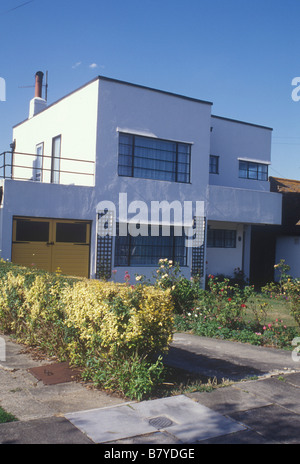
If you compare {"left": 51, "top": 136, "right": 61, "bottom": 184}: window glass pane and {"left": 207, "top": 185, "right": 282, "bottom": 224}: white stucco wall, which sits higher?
{"left": 51, "top": 136, "right": 61, "bottom": 184}: window glass pane

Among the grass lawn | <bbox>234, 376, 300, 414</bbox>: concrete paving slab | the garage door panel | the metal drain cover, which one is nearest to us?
the metal drain cover

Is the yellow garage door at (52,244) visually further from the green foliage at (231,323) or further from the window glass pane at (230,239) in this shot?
the window glass pane at (230,239)

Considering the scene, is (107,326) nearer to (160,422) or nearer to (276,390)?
(160,422)

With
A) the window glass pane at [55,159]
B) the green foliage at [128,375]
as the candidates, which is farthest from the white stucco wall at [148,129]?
the green foliage at [128,375]

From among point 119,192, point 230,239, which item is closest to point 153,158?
point 119,192

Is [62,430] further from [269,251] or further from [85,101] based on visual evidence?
[269,251]

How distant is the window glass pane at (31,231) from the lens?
13.7 m

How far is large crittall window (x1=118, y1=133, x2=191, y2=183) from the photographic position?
49.9ft

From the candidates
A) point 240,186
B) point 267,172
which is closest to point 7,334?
point 240,186

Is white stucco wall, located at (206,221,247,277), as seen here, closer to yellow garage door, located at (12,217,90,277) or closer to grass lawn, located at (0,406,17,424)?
yellow garage door, located at (12,217,90,277)

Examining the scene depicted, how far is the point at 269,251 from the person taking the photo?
21062 mm

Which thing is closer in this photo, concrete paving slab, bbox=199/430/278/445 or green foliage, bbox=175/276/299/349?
concrete paving slab, bbox=199/430/278/445

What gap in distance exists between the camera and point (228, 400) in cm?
534

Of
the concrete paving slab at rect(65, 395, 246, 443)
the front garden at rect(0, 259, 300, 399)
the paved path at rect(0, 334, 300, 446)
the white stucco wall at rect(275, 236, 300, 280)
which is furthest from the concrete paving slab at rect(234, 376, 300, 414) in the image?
the white stucco wall at rect(275, 236, 300, 280)
